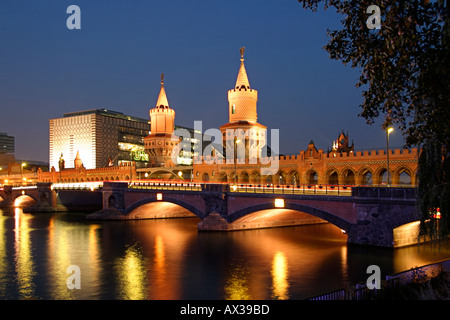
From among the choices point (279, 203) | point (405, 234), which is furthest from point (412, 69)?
point (279, 203)

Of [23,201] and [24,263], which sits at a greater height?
[23,201]

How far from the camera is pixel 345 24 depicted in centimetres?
1299

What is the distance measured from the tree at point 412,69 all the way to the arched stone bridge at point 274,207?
13028 millimetres

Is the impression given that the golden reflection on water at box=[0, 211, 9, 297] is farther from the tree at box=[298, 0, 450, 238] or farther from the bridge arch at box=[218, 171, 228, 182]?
the bridge arch at box=[218, 171, 228, 182]

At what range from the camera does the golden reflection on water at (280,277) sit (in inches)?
803

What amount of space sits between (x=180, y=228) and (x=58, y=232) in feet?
42.0

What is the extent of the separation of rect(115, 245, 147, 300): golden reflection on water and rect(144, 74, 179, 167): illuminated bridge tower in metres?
69.4

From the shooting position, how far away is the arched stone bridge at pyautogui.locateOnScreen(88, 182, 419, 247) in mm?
27386

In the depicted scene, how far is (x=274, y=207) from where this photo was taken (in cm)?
3441

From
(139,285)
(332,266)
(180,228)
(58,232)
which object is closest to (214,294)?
(139,285)

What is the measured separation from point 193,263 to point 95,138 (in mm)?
139827

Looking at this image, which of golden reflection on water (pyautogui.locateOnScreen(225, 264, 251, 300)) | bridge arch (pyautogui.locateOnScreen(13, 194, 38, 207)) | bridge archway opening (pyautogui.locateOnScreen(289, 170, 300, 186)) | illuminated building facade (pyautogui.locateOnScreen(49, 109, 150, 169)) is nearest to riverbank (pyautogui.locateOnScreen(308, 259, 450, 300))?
golden reflection on water (pyautogui.locateOnScreen(225, 264, 251, 300))

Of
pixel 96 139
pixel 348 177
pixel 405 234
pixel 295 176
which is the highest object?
pixel 96 139

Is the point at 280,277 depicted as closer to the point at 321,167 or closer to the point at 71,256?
the point at 71,256
